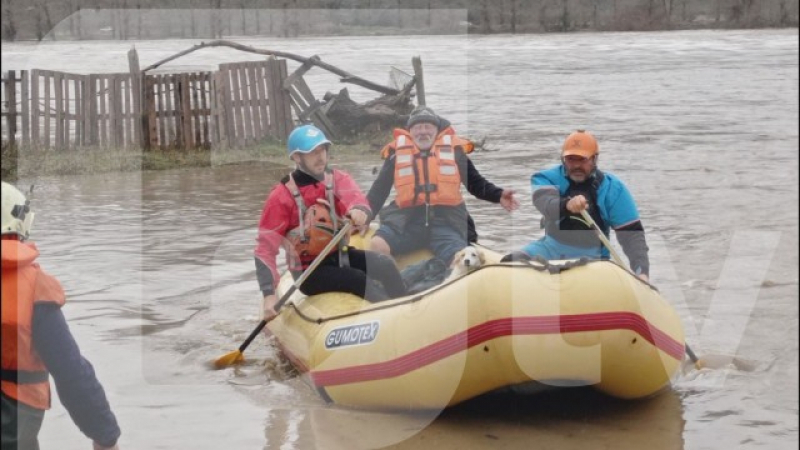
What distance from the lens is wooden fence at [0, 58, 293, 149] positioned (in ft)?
50.3

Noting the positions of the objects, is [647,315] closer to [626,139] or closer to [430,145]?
[430,145]

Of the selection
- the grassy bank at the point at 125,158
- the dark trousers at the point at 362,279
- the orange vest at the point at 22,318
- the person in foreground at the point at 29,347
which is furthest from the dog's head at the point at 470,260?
the grassy bank at the point at 125,158

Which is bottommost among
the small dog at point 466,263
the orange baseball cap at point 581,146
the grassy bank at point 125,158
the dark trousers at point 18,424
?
the grassy bank at point 125,158

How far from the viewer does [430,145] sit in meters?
7.38

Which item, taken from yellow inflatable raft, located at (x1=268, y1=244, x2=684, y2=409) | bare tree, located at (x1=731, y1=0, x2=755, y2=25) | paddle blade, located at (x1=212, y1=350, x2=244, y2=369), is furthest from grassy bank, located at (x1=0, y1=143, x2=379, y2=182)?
bare tree, located at (x1=731, y1=0, x2=755, y2=25)

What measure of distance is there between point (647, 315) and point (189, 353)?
10.5 feet

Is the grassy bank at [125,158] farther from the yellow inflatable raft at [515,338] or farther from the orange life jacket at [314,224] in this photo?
the yellow inflatable raft at [515,338]

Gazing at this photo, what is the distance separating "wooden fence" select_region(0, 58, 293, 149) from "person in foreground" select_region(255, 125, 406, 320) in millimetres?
9076

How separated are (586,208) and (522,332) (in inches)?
57.8

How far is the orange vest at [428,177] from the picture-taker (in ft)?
24.0

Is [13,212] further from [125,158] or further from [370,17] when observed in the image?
[370,17]

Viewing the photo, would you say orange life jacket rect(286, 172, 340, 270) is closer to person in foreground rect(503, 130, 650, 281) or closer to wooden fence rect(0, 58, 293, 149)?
person in foreground rect(503, 130, 650, 281)

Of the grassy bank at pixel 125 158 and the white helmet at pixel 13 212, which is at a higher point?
the white helmet at pixel 13 212

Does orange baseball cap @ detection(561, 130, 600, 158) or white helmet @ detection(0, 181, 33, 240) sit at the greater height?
white helmet @ detection(0, 181, 33, 240)
